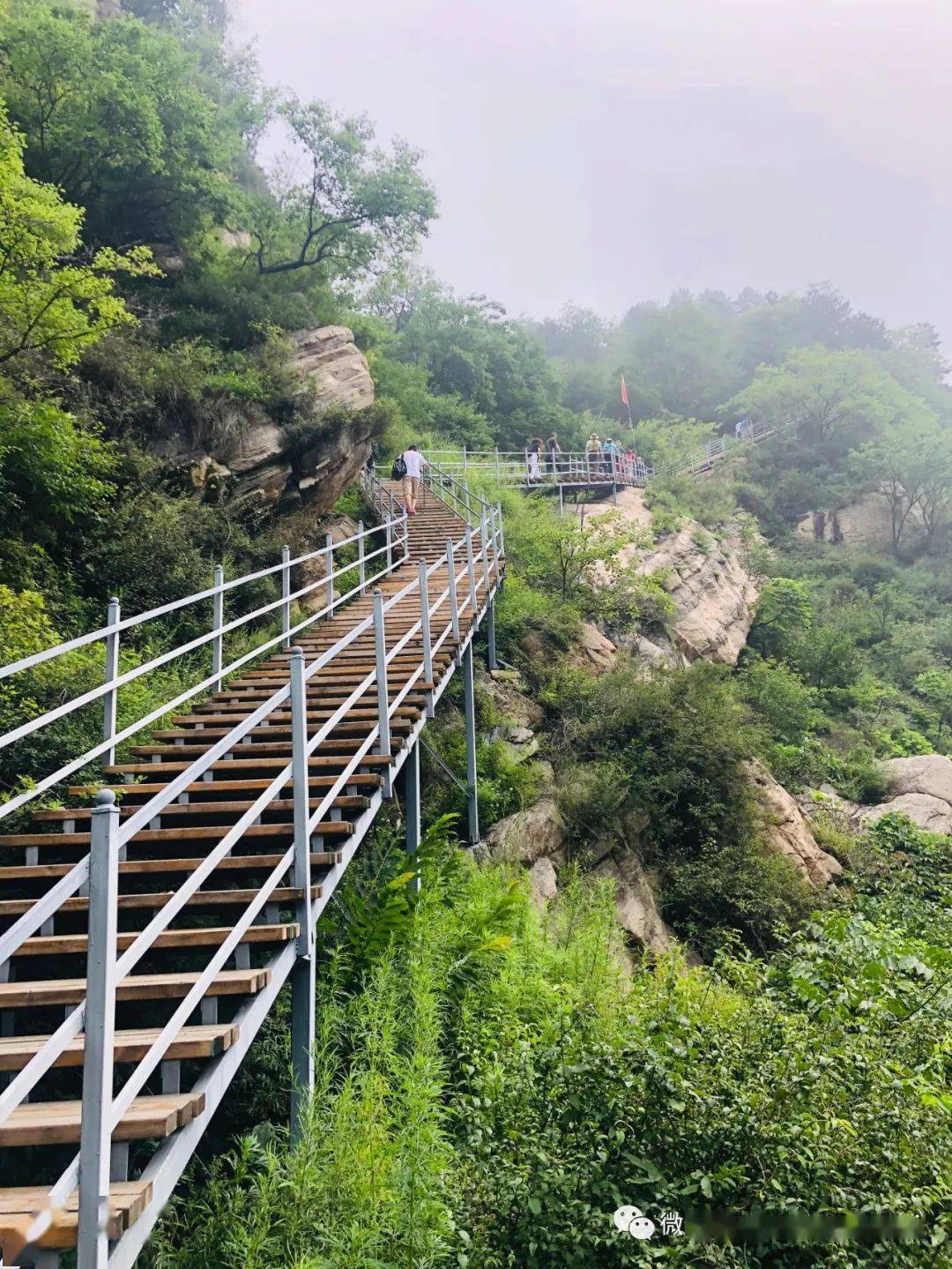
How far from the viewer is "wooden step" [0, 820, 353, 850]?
4695mm

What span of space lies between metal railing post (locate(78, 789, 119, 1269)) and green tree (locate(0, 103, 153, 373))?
31.7 ft

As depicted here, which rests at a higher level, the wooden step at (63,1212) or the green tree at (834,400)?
the green tree at (834,400)

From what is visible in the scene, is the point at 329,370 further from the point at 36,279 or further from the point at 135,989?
the point at 135,989

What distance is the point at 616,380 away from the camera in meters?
59.0

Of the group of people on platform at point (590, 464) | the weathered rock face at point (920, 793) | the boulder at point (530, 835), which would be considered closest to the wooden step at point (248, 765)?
the boulder at point (530, 835)

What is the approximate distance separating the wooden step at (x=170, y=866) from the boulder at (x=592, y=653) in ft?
33.6

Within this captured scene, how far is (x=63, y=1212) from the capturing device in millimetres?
2266

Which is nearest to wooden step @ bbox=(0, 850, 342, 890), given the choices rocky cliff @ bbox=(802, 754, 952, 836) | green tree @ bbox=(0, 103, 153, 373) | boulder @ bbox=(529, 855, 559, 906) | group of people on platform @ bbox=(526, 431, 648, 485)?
boulder @ bbox=(529, 855, 559, 906)

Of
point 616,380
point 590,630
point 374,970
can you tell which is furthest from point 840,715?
point 616,380

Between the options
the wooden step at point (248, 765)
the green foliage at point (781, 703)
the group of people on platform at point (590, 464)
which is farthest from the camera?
the group of people on platform at point (590, 464)

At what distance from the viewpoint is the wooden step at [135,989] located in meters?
3.38

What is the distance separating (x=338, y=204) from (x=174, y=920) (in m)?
21.3

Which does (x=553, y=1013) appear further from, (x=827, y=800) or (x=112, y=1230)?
(x=827, y=800)

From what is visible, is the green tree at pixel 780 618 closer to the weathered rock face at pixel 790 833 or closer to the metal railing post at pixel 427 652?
the weathered rock face at pixel 790 833
